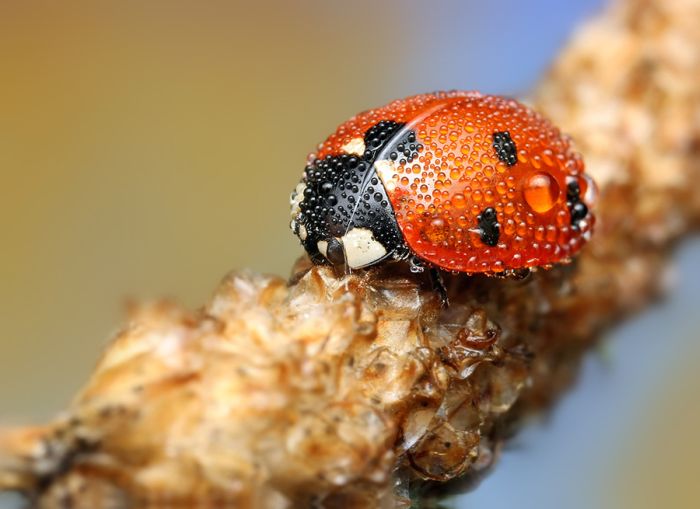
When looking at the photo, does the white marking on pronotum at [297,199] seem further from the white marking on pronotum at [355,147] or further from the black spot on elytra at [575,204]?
the black spot on elytra at [575,204]

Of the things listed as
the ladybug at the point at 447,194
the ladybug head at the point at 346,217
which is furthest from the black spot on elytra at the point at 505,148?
the ladybug head at the point at 346,217

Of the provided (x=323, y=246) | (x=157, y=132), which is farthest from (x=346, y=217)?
(x=157, y=132)

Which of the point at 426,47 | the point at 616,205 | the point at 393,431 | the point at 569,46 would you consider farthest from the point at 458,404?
the point at 426,47

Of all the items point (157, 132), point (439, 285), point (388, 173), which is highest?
point (157, 132)

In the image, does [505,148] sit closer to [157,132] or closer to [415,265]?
[415,265]

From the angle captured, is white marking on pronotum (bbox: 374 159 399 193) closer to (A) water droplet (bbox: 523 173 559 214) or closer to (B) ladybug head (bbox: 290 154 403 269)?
(B) ladybug head (bbox: 290 154 403 269)

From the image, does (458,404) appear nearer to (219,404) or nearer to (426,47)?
(219,404)
